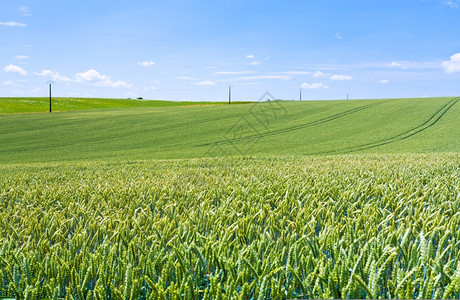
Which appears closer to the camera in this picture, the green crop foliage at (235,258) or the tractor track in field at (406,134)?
the green crop foliage at (235,258)

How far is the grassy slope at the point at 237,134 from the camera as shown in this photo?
75.6 ft

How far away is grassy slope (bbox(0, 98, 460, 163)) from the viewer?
2305cm

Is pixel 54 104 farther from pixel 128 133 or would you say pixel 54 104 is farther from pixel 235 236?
pixel 235 236

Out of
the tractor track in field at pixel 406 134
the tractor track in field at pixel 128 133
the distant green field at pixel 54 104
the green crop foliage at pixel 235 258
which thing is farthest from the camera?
the distant green field at pixel 54 104

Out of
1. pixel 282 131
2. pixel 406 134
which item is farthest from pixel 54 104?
pixel 406 134

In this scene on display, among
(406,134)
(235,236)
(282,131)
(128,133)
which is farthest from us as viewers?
(128,133)

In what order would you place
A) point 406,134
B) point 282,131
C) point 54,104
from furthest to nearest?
point 54,104
point 282,131
point 406,134

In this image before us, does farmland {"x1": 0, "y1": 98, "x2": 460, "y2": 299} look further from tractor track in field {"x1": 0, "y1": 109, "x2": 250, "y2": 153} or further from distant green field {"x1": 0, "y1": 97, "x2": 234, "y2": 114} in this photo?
distant green field {"x1": 0, "y1": 97, "x2": 234, "y2": 114}

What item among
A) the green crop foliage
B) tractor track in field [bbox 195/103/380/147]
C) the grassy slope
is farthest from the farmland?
tractor track in field [bbox 195/103/380/147]

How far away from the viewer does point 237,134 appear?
31.3m

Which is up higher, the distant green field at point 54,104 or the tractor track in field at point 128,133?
the distant green field at point 54,104

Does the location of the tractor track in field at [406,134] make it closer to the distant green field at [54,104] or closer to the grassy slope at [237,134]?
the grassy slope at [237,134]

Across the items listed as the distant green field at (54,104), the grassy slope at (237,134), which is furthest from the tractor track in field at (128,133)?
the distant green field at (54,104)

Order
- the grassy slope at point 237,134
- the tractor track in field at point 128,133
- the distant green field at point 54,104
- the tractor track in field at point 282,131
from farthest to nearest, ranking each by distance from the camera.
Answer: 1. the distant green field at point 54,104
2. the tractor track in field at point 282,131
3. the tractor track in field at point 128,133
4. the grassy slope at point 237,134
